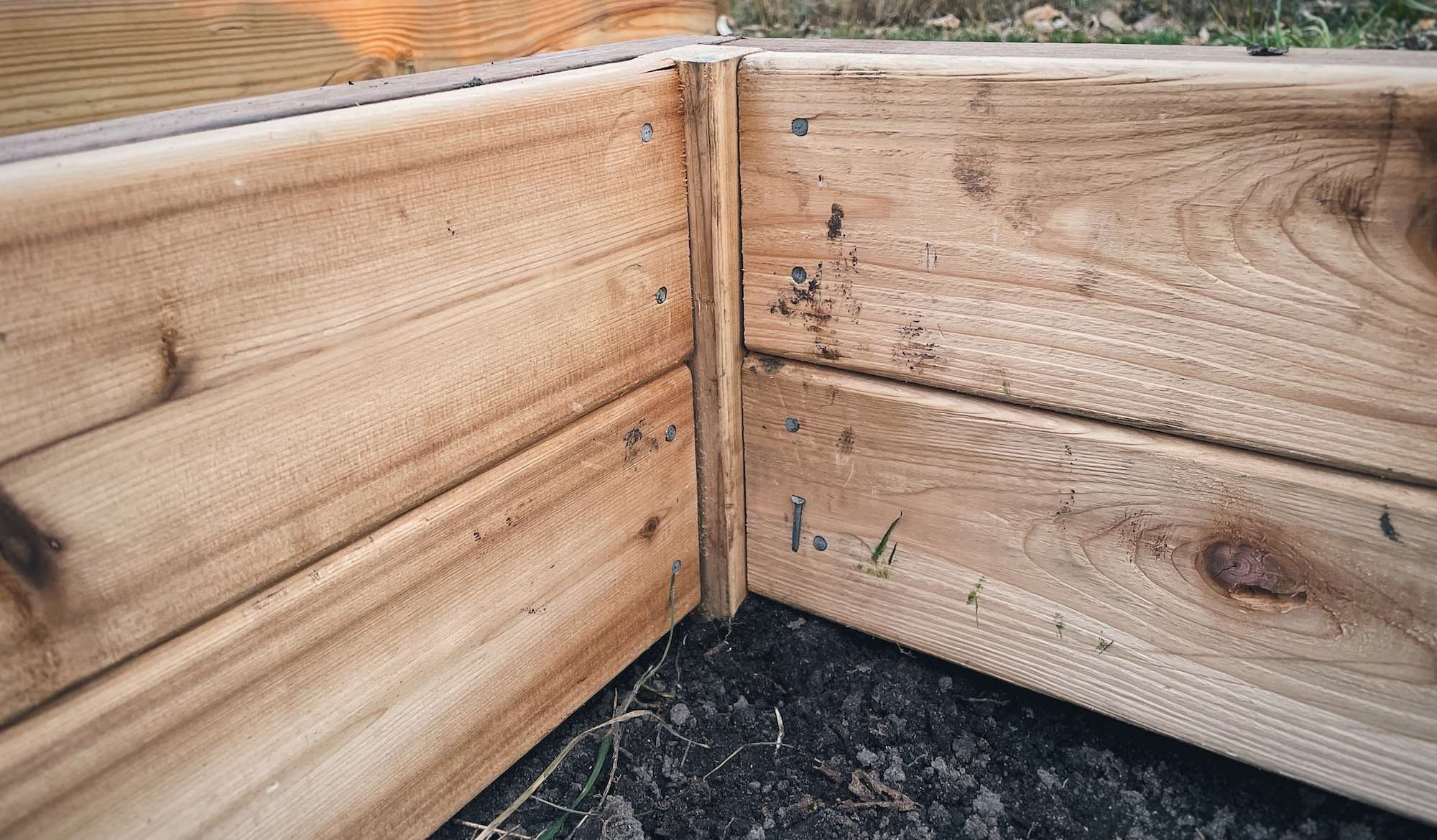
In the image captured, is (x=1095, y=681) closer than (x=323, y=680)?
No

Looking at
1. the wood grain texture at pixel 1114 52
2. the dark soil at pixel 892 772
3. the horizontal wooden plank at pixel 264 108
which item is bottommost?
the dark soil at pixel 892 772

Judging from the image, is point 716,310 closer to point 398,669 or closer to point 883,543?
point 883,543

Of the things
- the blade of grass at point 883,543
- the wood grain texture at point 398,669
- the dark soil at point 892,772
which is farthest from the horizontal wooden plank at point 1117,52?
the dark soil at point 892,772

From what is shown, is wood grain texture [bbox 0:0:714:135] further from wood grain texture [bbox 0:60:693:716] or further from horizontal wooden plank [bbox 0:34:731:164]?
wood grain texture [bbox 0:60:693:716]

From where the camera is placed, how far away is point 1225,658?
1.27 m

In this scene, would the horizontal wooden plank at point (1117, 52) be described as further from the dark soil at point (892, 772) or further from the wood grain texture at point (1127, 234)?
the dark soil at point (892, 772)

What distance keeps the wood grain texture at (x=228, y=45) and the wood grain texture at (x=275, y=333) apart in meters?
0.40

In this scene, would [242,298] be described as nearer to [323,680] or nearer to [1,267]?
[1,267]

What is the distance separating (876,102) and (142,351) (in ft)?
3.09

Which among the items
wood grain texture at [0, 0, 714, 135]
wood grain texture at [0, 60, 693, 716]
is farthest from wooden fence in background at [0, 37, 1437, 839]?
wood grain texture at [0, 0, 714, 135]

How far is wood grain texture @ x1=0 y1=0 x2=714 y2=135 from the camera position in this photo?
3.60 ft

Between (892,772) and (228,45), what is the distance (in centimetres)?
143

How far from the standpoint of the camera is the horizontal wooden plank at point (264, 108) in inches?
33.7

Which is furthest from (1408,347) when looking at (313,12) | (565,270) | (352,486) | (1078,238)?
(313,12)
